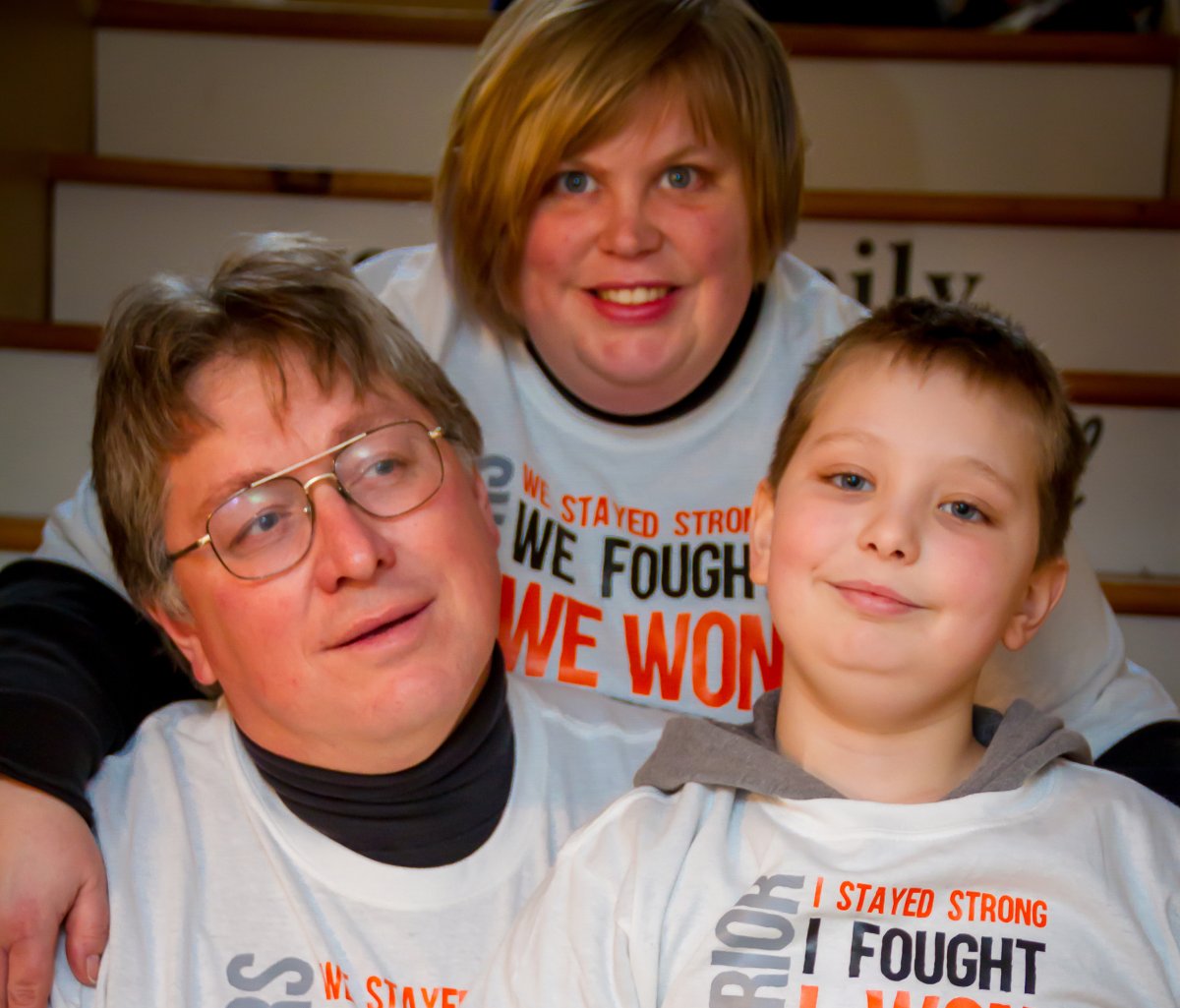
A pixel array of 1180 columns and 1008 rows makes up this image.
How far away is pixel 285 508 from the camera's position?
45.6 inches

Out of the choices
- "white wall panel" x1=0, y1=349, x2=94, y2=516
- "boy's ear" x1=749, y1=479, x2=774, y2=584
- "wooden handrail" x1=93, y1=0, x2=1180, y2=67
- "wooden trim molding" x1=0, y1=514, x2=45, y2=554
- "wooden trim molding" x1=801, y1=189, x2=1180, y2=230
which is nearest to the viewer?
"boy's ear" x1=749, y1=479, x2=774, y2=584

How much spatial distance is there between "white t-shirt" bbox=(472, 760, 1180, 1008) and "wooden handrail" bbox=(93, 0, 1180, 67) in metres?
1.58

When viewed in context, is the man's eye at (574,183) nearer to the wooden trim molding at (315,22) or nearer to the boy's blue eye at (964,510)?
the boy's blue eye at (964,510)

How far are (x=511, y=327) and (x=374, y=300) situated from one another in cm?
35

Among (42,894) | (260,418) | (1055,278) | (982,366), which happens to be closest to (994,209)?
(1055,278)

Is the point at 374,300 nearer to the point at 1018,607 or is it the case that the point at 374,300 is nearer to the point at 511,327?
the point at 511,327

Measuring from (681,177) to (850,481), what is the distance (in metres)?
0.53

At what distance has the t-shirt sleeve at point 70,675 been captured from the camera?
3.75ft

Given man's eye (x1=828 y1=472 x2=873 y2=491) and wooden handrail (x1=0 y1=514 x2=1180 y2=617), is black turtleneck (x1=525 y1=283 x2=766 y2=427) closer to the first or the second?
man's eye (x1=828 y1=472 x2=873 y2=491)

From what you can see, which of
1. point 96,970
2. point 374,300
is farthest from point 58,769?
point 374,300

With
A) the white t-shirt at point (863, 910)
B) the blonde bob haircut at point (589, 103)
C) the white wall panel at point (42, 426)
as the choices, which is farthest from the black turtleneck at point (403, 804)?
the white wall panel at point (42, 426)

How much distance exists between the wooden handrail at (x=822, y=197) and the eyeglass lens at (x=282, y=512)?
1.15 m

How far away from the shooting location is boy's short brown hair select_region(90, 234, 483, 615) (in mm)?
1184

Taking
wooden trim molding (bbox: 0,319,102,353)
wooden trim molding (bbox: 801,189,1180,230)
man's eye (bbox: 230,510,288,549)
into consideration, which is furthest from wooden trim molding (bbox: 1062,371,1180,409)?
wooden trim molding (bbox: 0,319,102,353)
